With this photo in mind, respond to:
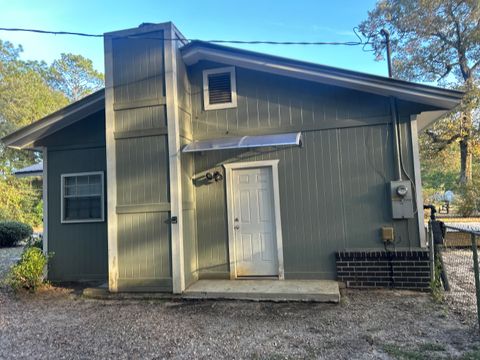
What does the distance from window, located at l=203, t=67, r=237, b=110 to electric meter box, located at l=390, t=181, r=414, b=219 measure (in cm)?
307

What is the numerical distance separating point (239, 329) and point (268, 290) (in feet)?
4.19

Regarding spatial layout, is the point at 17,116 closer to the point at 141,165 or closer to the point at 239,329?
the point at 141,165

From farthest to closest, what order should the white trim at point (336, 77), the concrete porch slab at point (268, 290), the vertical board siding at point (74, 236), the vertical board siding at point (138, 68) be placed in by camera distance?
the vertical board siding at point (74, 236) → the vertical board siding at point (138, 68) → the white trim at point (336, 77) → the concrete porch slab at point (268, 290)

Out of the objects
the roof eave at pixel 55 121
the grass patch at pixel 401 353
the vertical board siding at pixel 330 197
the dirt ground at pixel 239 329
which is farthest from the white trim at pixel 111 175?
the grass patch at pixel 401 353

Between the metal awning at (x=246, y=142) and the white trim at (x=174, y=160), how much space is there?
0.87 feet

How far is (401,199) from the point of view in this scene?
18.1 ft

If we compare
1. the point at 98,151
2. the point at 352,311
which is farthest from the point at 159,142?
the point at 352,311

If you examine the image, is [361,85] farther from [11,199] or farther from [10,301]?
[11,199]

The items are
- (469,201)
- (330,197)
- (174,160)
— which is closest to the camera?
(174,160)

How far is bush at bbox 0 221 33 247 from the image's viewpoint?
13406 mm

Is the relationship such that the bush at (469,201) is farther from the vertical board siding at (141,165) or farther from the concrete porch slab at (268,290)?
the vertical board siding at (141,165)

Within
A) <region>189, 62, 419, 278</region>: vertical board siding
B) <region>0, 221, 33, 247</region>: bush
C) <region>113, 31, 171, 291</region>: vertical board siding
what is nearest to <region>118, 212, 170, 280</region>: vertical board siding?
<region>113, 31, 171, 291</region>: vertical board siding

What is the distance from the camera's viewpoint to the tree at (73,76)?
29.2m

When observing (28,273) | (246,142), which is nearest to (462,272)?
(246,142)
